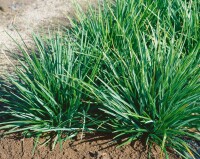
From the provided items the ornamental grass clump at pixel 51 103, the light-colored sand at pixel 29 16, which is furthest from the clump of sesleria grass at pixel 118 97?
the light-colored sand at pixel 29 16

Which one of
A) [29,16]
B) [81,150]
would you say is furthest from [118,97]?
[29,16]

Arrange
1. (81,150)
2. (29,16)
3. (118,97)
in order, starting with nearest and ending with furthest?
(118,97), (81,150), (29,16)

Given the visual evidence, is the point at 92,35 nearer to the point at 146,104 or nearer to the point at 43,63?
the point at 43,63

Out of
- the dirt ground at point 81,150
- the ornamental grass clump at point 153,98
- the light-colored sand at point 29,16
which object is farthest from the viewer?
the light-colored sand at point 29,16

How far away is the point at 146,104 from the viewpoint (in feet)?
9.19

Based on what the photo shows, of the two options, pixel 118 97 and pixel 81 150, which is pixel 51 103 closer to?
pixel 81 150

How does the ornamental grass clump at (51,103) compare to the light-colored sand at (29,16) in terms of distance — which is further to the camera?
the light-colored sand at (29,16)

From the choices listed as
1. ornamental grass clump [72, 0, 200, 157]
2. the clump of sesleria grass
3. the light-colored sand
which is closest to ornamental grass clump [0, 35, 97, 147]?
the clump of sesleria grass

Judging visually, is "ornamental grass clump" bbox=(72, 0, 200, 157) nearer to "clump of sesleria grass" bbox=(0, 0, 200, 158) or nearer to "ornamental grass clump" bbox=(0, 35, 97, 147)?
"clump of sesleria grass" bbox=(0, 0, 200, 158)

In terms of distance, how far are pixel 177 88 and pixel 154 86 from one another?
0.56 ft

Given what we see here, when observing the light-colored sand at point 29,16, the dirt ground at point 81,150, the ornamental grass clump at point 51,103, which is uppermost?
the light-colored sand at point 29,16

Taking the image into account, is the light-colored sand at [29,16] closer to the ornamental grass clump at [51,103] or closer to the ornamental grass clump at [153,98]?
the ornamental grass clump at [51,103]

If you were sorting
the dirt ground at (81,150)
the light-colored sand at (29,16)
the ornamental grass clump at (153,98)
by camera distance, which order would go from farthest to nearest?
the light-colored sand at (29,16) < the dirt ground at (81,150) < the ornamental grass clump at (153,98)

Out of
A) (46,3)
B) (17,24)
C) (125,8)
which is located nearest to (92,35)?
(125,8)
